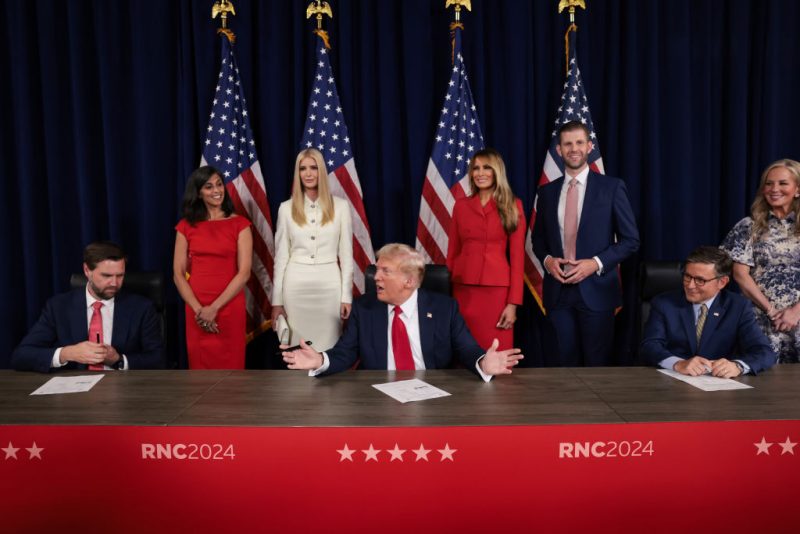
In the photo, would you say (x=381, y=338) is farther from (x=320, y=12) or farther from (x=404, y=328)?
(x=320, y=12)

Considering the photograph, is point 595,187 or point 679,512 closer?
point 679,512

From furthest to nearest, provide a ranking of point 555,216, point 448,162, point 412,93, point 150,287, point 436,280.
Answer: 1. point 412,93
2. point 448,162
3. point 555,216
4. point 150,287
5. point 436,280

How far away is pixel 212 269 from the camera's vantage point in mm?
3588

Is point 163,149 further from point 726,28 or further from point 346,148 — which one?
point 726,28

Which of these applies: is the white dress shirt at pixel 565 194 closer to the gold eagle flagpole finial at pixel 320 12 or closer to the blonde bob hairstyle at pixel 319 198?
the blonde bob hairstyle at pixel 319 198

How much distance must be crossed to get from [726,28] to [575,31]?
1.20 m

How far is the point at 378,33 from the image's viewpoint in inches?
171

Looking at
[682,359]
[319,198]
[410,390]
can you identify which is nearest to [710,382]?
[682,359]

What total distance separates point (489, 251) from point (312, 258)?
104 cm

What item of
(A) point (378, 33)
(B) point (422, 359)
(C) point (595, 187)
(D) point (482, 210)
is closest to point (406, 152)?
(A) point (378, 33)

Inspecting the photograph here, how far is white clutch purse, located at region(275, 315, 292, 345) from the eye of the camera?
3.18 metres

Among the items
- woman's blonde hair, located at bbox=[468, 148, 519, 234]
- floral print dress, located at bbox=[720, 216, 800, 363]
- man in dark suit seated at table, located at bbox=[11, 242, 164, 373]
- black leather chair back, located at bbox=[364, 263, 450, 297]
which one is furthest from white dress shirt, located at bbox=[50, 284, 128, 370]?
floral print dress, located at bbox=[720, 216, 800, 363]

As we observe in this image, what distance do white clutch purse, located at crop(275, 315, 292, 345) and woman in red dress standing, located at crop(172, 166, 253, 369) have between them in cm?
32

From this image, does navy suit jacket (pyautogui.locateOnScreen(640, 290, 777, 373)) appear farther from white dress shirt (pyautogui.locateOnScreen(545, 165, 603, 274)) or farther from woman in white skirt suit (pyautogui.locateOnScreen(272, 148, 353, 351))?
woman in white skirt suit (pyautogui.locateOnScreen(272, 148, 353, 351))
